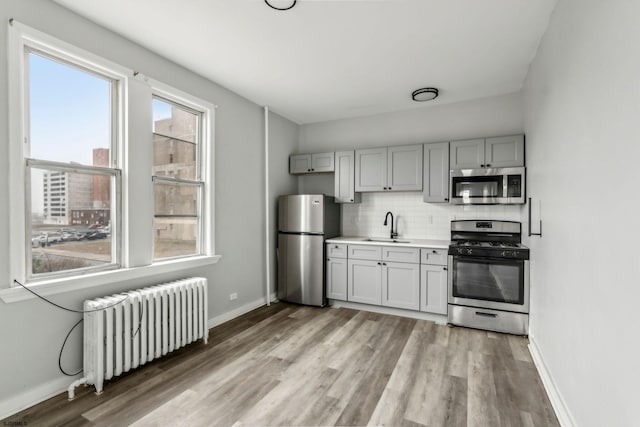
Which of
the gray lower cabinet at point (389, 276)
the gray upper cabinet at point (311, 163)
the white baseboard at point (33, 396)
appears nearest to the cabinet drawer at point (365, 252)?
the gray lower cabinet at point (389, 276)

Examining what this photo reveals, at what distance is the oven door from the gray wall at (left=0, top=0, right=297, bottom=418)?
2.51 metres

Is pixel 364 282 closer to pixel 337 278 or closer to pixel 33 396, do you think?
pixel 337 278

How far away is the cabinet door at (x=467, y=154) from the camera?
379cm

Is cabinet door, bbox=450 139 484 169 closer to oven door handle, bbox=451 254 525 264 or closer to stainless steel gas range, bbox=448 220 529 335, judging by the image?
stainless steel gas range, bbox=448 220 529 335

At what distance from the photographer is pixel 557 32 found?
2.20m

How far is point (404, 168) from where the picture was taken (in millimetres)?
4207

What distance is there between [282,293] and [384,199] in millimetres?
2034

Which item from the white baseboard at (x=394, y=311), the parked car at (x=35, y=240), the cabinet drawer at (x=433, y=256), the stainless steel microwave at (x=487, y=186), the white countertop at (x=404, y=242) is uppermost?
the stainless steel microwave at (x=487, y=186)

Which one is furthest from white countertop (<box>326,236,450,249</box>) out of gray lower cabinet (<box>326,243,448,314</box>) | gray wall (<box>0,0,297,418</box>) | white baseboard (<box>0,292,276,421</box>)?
white baseboard (<box>0,292,276,421</box>)

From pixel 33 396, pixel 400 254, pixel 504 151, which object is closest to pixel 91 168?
pixel 33 396

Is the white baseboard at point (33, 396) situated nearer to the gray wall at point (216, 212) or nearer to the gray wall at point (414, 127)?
the gray wall at point (216, 212)

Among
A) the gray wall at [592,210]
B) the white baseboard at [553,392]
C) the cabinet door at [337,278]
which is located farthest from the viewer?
the cabinet door at [337,278]

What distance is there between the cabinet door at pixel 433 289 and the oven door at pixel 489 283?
86 mm

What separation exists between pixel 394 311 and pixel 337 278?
0.86 meters
